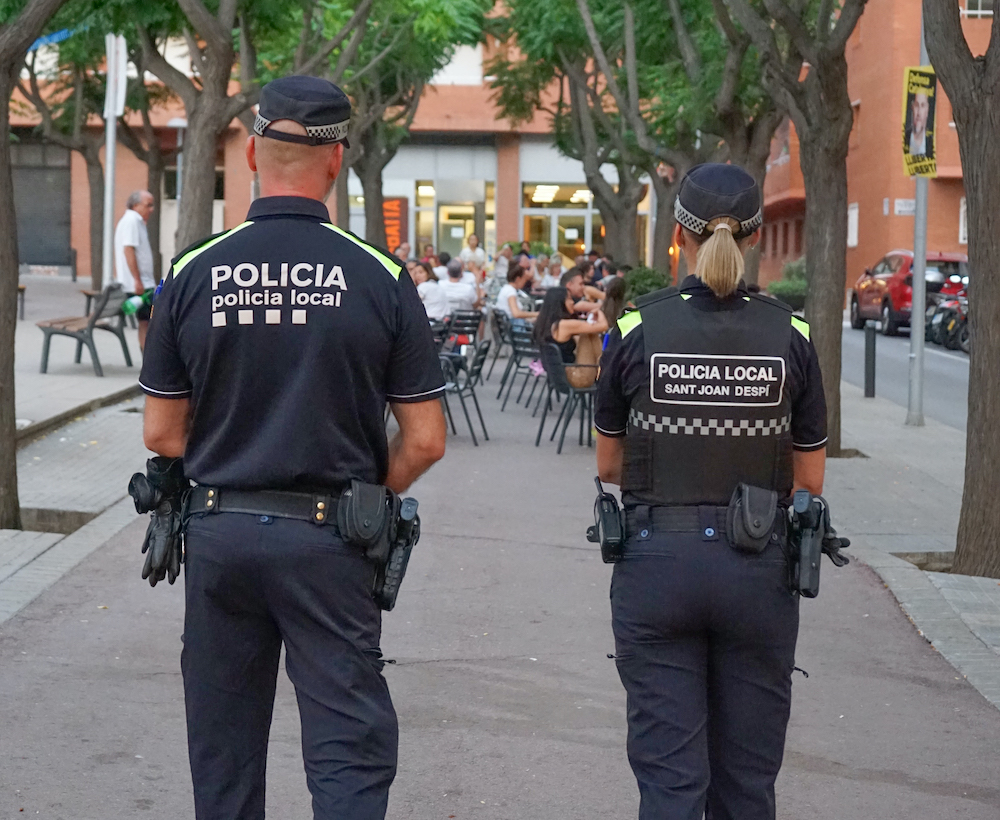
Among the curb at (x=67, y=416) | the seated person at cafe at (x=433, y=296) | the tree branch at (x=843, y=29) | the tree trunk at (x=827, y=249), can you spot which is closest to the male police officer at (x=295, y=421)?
the curb at (x=67, y=416)

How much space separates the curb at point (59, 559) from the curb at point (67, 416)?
62.8 inches

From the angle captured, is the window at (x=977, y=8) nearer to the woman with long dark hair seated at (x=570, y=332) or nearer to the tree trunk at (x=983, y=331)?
the woman with long dark hair seated at (x=570, y=332)

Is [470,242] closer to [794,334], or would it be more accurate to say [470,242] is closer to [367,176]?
[367,176]

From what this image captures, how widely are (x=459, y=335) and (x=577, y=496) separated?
20.5 ft

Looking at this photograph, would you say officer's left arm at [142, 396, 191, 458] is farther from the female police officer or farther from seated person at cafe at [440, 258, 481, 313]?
seated person at cafe at [440, 258, 481, 313]

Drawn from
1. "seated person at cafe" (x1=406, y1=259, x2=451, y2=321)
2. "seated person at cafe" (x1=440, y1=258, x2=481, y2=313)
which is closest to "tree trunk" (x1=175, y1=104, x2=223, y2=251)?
"seated person at cafe" (x1=406, y1=259, x2=451, y2=321)

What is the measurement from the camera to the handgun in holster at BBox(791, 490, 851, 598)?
3408mm

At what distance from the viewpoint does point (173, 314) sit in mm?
3193

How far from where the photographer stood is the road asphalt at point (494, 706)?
4613 millimetres

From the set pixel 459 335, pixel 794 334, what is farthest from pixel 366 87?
pixel 794 334

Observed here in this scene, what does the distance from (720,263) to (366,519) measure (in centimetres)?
102

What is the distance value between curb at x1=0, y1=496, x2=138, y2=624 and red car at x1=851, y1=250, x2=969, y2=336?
23921mm

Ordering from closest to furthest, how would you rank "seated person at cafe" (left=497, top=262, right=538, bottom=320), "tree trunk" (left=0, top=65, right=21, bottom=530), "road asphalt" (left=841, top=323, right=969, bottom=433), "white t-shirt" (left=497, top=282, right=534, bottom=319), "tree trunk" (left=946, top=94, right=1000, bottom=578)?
"tree trunk" (left=946, top=94, right=1000, bottom=578) → "tree trunk" (left=0, top=65, right=21, bottom=530) → "road asphalt" (left=841, top=323, right=969, bottom=433) → "seated person at cafe" (left=497, top=262, right=538, bottom=320) → "white t-shirt" (left=497, top=282, right=534, bottom=319)

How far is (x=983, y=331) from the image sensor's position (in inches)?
309
